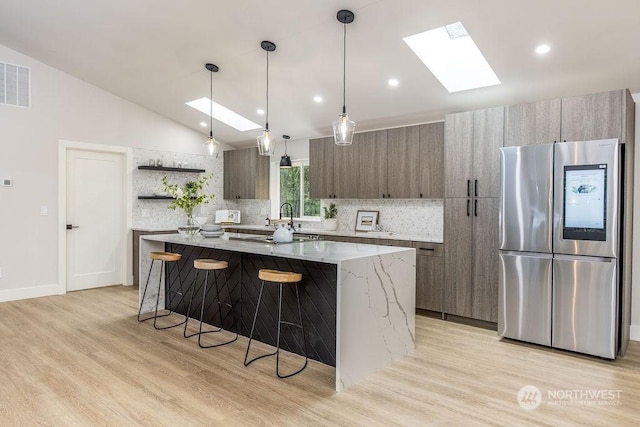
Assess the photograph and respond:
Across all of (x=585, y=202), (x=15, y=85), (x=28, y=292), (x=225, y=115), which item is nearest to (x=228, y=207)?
(x=225, y=115)

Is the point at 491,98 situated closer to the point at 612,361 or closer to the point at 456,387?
the point at 612,361

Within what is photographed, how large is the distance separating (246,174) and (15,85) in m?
3.51

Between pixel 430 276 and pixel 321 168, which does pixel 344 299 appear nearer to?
pixel 430 276

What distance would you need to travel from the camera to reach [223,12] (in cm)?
373

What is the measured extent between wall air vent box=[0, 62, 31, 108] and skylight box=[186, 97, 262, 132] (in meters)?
2.09

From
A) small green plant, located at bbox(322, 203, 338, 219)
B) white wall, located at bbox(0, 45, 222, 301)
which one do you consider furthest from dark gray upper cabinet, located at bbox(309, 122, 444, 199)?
white wall, located at bbox(0, 45, 222, 301)

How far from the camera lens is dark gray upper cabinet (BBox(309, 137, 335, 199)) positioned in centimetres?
603

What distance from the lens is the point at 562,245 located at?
3.59m

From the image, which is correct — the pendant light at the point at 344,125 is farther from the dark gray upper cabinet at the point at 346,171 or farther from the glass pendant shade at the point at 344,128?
the dark gray upper cabinet at the point at 346,171

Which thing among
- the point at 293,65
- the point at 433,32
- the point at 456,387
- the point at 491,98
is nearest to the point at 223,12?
the point at 293,65

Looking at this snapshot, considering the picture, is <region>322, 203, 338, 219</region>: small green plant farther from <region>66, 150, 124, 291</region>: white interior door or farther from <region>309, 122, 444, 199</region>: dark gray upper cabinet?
<region>66, 150, 124, 291</region>: white interior door

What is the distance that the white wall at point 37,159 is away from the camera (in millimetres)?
5320

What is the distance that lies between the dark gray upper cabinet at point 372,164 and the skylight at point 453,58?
4.04 feet

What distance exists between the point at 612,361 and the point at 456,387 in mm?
1586
